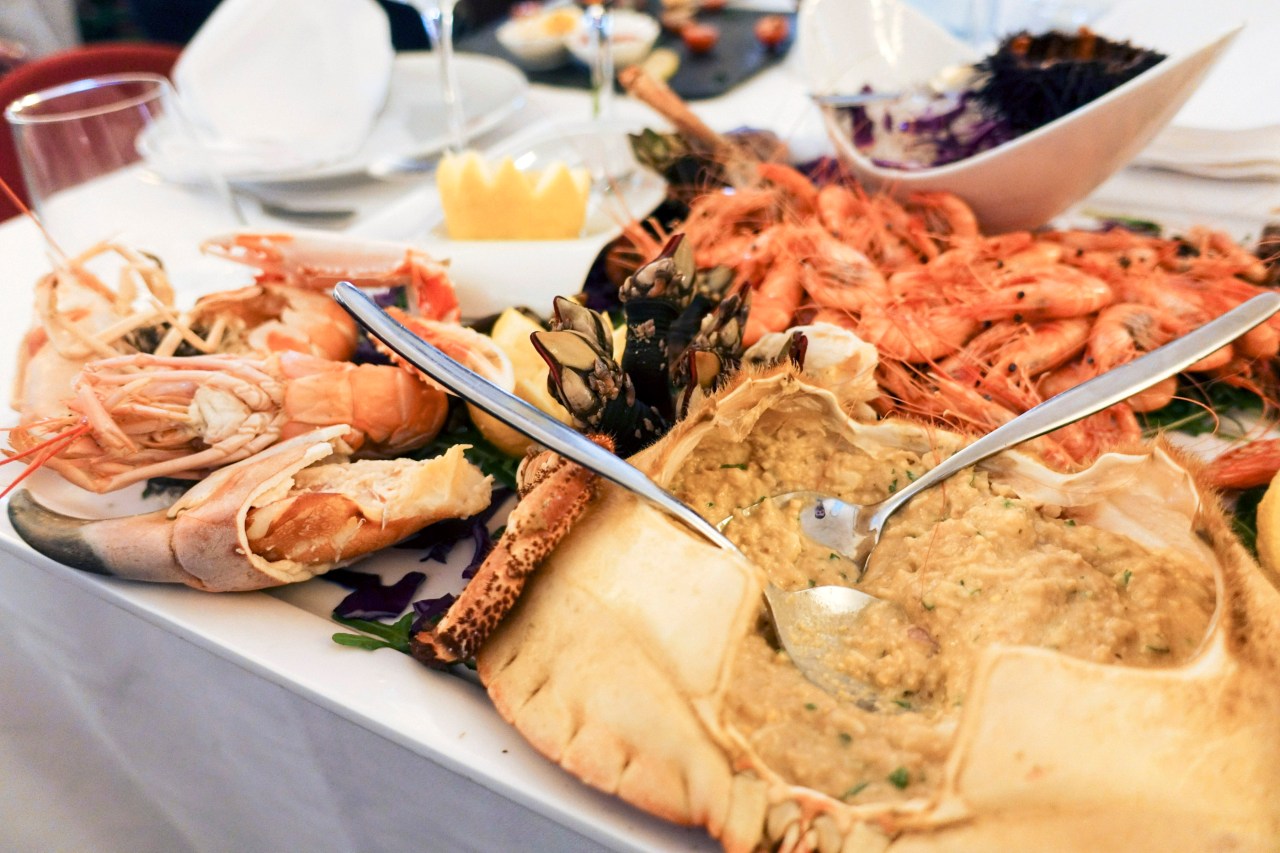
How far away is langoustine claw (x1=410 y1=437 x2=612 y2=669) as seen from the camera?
2.15ft

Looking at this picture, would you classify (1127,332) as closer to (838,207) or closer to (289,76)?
(838,207)

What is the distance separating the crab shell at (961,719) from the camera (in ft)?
1.65

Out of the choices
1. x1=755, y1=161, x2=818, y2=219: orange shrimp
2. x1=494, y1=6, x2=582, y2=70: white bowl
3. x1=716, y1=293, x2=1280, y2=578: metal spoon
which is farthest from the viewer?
x1=494, y1=6, x2=582, y2=70: white bowl

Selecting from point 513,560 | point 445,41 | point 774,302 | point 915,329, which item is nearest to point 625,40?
point 445,41

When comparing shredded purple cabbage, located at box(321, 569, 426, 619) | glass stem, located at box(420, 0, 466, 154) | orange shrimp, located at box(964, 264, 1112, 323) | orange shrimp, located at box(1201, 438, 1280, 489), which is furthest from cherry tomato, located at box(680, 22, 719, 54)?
shredded purple cabbage, located at box(321, 569, 426, 619)

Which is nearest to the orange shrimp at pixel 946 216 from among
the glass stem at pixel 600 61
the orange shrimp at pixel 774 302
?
the orange shrimp at pixel 774 302

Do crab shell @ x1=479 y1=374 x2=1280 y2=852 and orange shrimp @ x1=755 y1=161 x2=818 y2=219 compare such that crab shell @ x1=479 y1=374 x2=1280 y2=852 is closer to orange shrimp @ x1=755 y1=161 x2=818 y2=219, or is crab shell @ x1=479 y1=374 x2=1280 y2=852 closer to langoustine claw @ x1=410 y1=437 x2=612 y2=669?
langoustine claw @ x1=410 y1=437 x2=612 y2=669

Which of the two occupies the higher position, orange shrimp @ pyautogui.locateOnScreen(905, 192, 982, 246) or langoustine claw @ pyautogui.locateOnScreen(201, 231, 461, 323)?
langoustine claw @ pyautogui.locateOnScreen(201, 231, 461, 323)

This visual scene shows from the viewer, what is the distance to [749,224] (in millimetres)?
1456

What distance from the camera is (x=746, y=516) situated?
0.76 m

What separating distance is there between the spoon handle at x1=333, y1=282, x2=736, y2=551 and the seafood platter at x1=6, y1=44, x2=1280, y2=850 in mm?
23

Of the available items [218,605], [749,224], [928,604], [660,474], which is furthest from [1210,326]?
[218,605]

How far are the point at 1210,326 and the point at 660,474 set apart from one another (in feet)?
1.69

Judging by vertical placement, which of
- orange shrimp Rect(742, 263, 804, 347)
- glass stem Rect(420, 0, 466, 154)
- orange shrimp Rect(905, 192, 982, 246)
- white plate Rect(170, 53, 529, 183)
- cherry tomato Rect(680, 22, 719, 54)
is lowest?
orange shrimp Rect(742, 263, 804, 347)
